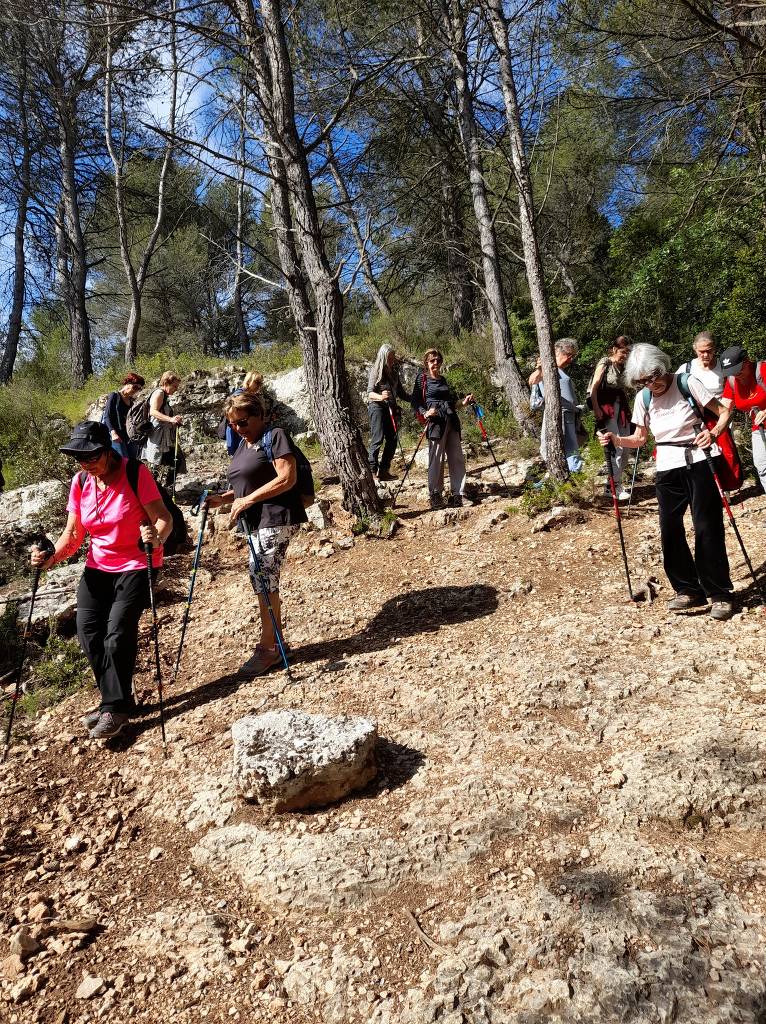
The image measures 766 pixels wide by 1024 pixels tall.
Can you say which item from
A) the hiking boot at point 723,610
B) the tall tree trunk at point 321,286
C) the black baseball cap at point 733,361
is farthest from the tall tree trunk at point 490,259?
the hiking boot at point 723,610

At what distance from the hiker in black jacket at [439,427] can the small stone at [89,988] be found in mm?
5931

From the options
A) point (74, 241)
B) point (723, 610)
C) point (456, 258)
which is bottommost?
point (723, 610)

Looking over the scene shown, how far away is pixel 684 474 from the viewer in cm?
474

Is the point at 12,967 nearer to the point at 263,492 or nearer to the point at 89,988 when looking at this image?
the point at 89,988

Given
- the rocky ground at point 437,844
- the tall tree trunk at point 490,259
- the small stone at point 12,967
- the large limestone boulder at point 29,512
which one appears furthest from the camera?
the tall tree trunk at point 490,259

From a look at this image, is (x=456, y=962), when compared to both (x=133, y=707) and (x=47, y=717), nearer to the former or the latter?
(x=133, y=707)

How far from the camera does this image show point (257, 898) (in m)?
2.97

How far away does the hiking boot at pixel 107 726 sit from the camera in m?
4.34

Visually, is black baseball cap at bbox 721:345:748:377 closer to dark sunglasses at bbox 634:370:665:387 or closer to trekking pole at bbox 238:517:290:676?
dark sunglasses at bbox 634:370:665:387

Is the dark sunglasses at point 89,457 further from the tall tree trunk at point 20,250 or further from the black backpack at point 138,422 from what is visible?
the tall tree trunk at point 20,250

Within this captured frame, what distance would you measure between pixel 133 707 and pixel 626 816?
3379mm

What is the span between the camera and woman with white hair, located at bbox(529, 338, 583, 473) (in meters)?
7.63

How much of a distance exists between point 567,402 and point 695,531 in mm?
3228

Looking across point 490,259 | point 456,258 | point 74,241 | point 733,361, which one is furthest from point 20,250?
point 733,361
